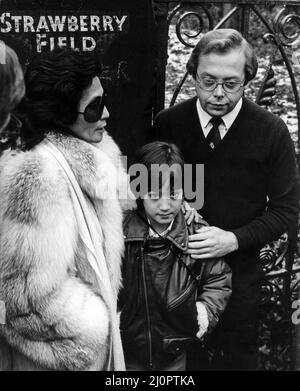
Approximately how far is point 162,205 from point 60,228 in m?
0.59

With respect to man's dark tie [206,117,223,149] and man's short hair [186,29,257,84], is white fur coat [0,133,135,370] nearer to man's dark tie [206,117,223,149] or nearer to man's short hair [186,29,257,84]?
man's dark tie [206,117,223,149]

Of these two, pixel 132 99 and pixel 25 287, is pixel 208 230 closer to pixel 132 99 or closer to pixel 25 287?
pixel 132 99

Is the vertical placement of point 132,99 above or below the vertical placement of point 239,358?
above

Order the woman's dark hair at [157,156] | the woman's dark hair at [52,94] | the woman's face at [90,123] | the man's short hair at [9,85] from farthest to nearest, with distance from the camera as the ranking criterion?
the woman's dark hair at [157,156]
the woman's face at [90,123]
the woman's dark hair at [52,94]
the man's short hair at [9,85]

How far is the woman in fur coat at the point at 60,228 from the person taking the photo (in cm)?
292

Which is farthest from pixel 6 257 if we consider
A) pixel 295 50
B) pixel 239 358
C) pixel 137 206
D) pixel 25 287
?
pixel 295 50

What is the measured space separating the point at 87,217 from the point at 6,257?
1.33 ft

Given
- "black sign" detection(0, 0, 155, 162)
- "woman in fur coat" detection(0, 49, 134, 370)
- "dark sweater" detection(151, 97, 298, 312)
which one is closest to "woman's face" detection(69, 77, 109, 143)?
"woman in fur coat" detection(0, 49, 134, 370)

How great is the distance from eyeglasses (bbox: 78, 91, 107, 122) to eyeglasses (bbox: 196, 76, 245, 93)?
21.0 inches

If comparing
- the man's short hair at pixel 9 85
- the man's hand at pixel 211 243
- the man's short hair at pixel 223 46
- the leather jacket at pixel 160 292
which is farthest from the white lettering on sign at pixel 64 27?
the man's hand at pixel 211 243

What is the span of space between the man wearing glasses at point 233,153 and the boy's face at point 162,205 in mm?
176

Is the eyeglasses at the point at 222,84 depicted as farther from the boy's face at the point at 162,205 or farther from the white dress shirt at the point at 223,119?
the boy's face at the point at 162,205

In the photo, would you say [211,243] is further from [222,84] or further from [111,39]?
[111,39]
